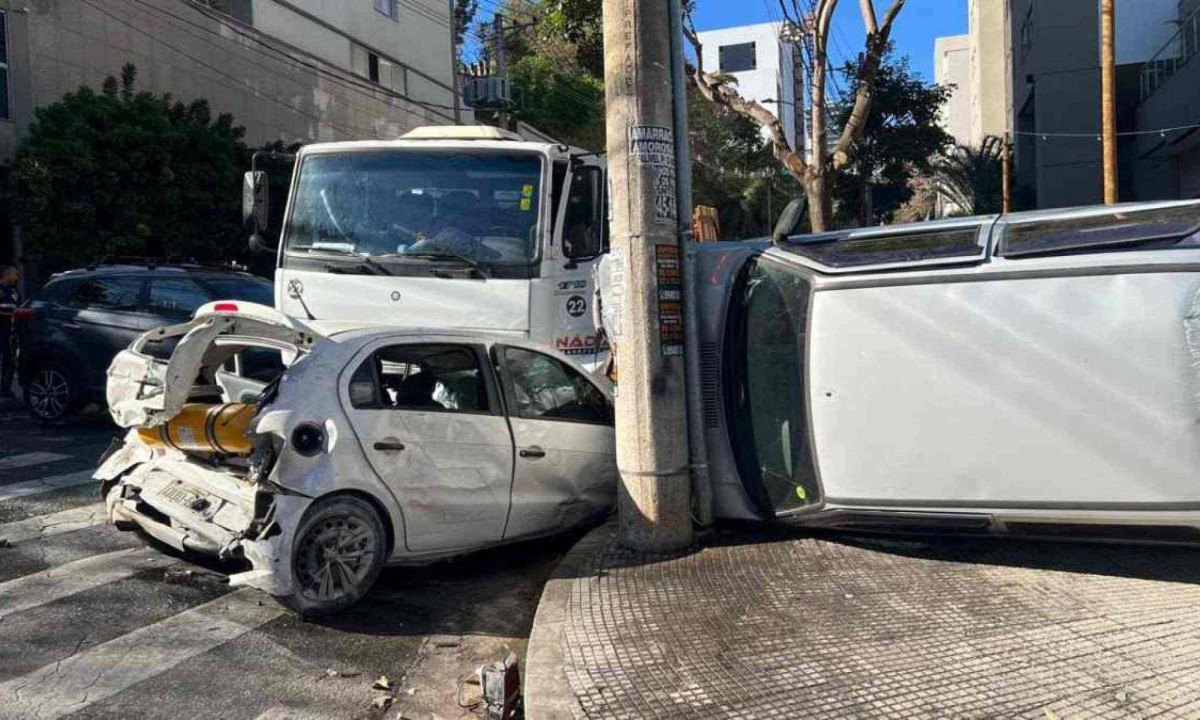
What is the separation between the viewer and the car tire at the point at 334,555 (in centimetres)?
536

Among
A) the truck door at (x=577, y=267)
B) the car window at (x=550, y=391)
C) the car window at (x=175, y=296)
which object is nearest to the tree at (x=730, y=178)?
the car window at (x=175, y=296)

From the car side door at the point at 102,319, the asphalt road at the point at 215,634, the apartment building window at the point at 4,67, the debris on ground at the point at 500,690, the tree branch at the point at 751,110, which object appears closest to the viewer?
the debris on ground at the point at 500,690

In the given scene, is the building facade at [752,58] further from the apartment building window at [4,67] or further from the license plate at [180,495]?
the license plate at [180,495]

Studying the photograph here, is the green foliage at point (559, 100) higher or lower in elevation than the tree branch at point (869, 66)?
higher

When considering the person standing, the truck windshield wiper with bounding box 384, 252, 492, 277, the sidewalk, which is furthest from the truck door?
the person standing

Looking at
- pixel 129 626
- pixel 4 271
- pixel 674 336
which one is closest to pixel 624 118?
pixel 674 336

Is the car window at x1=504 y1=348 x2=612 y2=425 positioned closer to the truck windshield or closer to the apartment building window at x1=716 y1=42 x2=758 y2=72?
the truck windshield

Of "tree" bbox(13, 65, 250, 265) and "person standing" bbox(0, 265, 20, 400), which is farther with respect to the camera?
"tree" bbox(13, 65, 250, 265)

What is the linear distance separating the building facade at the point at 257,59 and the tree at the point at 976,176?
2234 centimetres

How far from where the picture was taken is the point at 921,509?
5.48 metres

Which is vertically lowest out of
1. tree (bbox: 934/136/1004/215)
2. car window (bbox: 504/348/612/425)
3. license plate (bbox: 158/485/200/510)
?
license plate (bbox: 158/485/200/510)

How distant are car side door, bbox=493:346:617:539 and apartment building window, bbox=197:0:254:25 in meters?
20.0

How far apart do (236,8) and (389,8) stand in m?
7.09

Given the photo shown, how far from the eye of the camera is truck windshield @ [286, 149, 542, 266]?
27.8 ft
